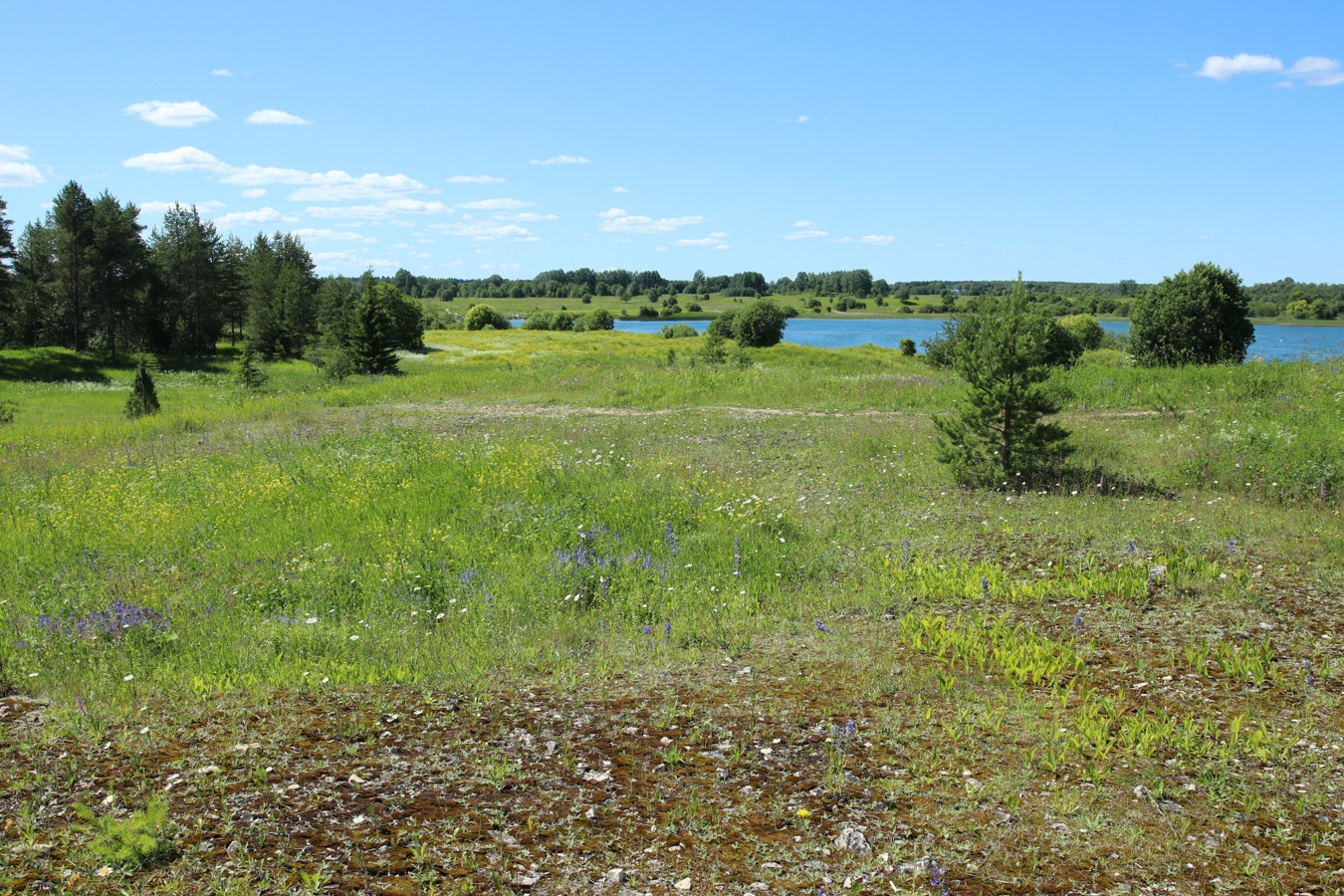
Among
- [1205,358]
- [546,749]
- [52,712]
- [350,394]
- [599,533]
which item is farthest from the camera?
[350,394]

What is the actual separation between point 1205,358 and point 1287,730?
987 inches

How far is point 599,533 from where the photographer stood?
1016 centimetres

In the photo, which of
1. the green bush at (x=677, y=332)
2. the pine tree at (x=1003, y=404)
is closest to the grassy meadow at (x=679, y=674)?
the pine tree at (x=1003, y=404)

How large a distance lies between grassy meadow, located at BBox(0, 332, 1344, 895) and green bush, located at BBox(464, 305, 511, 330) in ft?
267

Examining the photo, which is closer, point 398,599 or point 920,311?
point 398,599

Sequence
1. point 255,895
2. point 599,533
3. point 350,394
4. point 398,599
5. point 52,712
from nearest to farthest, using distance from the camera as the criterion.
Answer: point 255,895 → point 52,712 → point 398,599 → point 599,533 → point 350,394

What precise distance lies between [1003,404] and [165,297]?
6567 cm

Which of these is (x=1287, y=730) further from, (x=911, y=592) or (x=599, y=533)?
(x=599, y=533)

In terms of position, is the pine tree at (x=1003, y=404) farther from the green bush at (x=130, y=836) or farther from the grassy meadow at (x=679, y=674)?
the green bush at (x=130, y=836)

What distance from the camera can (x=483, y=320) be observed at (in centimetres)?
9525

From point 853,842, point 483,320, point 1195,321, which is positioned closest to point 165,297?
point 483,320

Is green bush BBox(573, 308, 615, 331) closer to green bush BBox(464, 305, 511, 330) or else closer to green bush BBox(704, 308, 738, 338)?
green bush BBox(464, 305, 511, 330)

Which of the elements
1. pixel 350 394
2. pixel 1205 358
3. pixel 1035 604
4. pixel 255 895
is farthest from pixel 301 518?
pixel 1205 358

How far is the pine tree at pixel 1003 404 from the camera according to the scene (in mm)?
12102
